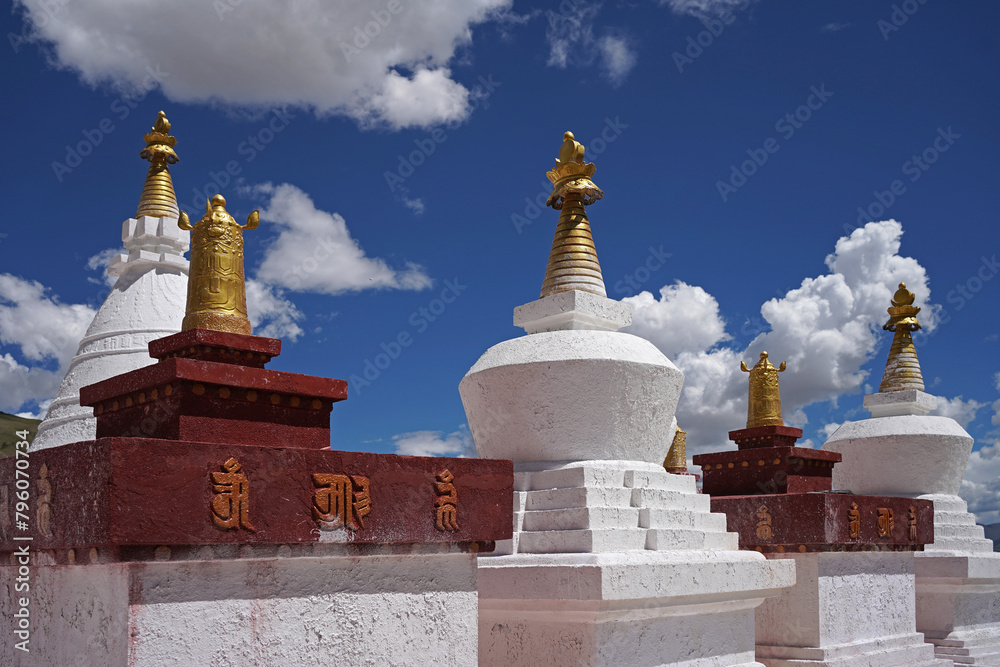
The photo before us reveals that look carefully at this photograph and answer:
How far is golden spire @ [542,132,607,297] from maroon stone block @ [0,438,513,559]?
352 cm

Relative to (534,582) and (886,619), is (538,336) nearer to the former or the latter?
(534,582)

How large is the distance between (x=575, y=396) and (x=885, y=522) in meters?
5.00

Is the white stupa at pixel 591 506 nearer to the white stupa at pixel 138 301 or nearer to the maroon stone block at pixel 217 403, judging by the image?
the maroon stone block at pixel 217 403

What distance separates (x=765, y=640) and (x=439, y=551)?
605cm

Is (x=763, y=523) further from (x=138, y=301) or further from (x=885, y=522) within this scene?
(x=138, y=301)

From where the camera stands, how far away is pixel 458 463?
6.17 meters

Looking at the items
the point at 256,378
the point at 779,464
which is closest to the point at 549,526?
the point at 256,378

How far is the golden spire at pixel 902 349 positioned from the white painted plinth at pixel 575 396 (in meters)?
7.58

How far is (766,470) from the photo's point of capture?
1160 centimetres

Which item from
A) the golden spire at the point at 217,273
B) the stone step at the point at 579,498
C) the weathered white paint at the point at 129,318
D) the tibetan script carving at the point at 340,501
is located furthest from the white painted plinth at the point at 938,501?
the golden spire at the point at 217,273

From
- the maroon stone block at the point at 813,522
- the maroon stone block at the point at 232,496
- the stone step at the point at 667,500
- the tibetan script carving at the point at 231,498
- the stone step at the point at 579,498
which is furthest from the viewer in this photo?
the maroon stone block at the point at 813,522

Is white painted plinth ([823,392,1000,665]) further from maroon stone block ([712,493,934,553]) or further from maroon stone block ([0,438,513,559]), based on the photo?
maroon stone block ([0,438,513,559])

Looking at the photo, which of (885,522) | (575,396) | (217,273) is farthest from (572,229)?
(885,522)

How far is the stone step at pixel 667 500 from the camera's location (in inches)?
318
